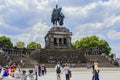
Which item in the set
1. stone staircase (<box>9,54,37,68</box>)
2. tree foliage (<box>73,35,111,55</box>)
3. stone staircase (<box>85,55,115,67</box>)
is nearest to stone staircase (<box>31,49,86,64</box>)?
stone staircase (<box>85,55,115,67</box>)

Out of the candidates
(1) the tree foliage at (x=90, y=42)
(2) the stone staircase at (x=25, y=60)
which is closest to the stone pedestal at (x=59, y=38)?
(2) the stone staircase at (x=25, y=60)

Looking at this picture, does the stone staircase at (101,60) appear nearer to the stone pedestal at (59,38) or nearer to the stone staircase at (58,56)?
the stone staircase at (58,56)

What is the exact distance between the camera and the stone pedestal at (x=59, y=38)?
77812mm

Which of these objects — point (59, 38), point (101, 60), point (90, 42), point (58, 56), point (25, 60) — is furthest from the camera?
point (90, 42)

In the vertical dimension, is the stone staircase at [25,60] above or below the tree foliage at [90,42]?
below

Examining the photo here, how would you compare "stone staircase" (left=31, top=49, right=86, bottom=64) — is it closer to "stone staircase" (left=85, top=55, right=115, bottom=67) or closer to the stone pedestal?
"stone staircase" (left=85, top=55, right=115, bottom=67)

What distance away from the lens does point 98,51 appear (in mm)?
84812

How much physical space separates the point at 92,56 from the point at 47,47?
10.0 metres

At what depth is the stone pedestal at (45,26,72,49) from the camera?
77812 millimetres

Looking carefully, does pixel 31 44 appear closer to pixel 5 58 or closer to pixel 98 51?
pixel 98 51

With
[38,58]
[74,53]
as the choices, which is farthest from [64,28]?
[38,58]

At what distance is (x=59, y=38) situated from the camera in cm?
7838

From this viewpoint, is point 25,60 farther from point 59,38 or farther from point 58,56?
point 59,38

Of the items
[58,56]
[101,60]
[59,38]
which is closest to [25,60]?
[58,56]
